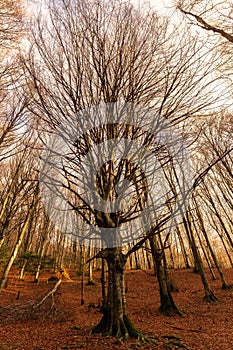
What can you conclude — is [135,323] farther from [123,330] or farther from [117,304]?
[117,304]

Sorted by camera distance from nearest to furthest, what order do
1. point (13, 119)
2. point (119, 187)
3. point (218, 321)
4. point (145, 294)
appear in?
point (119, 187)
point (218, 321)
point (13, 119)
point (145, 294)

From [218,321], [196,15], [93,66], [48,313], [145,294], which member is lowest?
[218,321]

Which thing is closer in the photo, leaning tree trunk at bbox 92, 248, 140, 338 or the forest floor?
the forest floor

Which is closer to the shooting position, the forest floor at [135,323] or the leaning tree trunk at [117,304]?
the forest floor at [135,323]

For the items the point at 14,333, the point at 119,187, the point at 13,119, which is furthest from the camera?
the point at 13,119

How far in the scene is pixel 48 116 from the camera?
4.95 meters

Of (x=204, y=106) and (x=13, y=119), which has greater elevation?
(x=13, y=119)

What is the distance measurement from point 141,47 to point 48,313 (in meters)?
8.25

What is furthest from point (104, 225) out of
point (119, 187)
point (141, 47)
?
point (141, 47)

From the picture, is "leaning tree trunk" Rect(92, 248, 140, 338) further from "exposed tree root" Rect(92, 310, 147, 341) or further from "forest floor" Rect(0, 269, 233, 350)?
"forest floor" Rect(0, 269, 233, 350)

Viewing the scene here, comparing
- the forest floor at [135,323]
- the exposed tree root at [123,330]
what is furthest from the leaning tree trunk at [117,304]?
the forest floor at [135,323]

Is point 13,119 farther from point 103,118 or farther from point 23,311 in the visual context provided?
point 23,311

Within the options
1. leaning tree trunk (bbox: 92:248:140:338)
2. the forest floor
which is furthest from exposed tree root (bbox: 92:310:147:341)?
the forest floor

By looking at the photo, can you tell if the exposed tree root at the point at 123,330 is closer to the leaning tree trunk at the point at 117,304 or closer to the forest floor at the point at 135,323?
the leaning tree trunk at the point at 117,304
